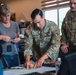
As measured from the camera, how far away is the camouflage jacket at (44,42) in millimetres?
2084

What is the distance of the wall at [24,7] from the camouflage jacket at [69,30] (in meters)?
2.76

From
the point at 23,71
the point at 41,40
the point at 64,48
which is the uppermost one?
the point at 41,40

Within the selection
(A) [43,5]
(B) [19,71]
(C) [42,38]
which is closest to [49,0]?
(A) [43,5]

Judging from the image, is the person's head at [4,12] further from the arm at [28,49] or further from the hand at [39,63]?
the hand at [39,63]

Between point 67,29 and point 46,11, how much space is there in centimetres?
281

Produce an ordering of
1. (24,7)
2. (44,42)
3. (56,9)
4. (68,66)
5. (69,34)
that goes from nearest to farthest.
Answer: (68,66)
(44,42)
(69,34)
(56,9)
(24,7)

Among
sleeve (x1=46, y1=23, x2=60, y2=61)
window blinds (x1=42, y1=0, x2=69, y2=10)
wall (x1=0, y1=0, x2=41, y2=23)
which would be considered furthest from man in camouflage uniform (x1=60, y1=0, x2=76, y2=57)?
wall (x1=0, y1=0, x2=41, y2=23)

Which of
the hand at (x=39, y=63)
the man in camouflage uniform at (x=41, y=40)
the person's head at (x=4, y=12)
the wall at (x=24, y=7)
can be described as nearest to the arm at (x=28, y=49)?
the man in camouflage uniform at (x=41, y=40)

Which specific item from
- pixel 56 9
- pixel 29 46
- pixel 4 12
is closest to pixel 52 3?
pixel 56 9

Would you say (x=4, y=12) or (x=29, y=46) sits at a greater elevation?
(x=4, y=12)

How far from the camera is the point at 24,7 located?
5301 mm

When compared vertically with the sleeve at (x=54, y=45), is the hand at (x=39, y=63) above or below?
below

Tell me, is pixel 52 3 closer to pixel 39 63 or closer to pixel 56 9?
pixel 56 9

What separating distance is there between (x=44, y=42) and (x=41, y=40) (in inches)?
1.5
